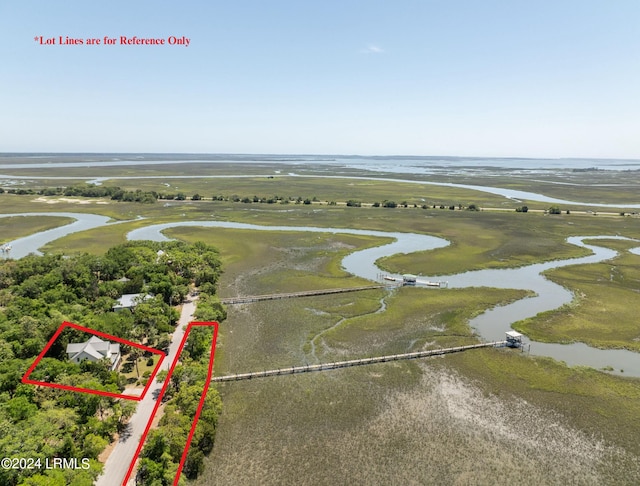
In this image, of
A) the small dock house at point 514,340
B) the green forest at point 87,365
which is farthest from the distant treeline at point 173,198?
the small dock house at point 514,340

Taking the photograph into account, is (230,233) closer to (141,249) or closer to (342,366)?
(141,249)

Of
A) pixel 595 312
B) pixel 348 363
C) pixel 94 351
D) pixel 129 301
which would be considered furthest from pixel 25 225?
pixel 595 312

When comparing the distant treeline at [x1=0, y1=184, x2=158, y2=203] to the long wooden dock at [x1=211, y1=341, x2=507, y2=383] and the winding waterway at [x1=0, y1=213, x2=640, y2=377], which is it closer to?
the winding waterway at [x1=0, y1=213, x2=640, y2=377]

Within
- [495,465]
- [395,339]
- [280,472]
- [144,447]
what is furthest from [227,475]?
[395,339]

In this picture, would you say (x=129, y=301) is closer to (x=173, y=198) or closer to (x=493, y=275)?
(x=493, y=275)

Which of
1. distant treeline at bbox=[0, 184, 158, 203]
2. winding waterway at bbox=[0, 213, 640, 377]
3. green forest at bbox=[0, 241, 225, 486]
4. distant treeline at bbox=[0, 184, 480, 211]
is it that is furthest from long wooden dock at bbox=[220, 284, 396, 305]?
distant treeline at bbox=[0, 184, 158, 203]

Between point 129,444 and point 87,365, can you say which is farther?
point 87,365
